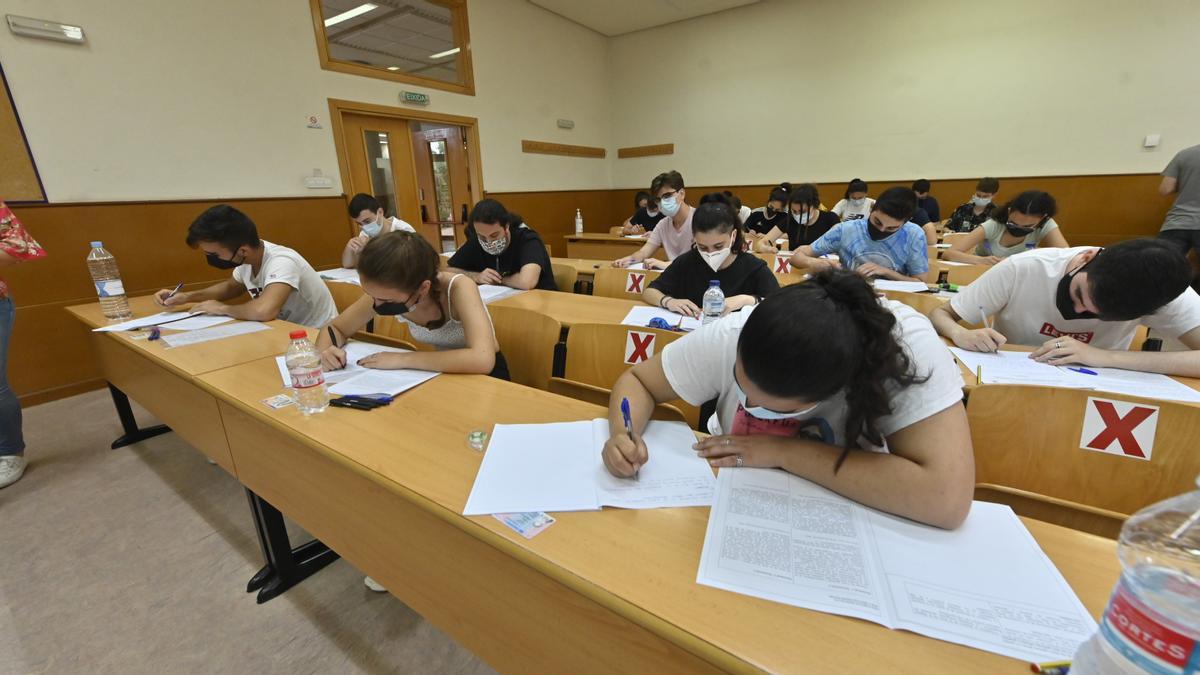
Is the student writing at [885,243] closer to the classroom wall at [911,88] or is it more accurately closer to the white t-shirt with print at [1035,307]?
the white t-shirt with print at [1035,307]

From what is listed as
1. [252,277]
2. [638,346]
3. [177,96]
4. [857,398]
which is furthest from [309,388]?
[177,96]

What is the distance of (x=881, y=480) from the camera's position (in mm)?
808

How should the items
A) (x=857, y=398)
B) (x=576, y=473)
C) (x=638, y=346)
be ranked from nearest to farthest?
(x=857, y=398)
(x=576, y=473)
(x=638, y=346)

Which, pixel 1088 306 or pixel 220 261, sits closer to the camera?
pixel 1088 306

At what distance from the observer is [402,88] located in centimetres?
495

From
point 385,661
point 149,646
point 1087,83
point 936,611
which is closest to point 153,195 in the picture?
point 149,646

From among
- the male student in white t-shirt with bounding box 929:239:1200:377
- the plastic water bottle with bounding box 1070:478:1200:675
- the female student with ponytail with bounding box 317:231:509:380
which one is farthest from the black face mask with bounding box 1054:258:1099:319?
the female student with ponytail with bounding box 317:231:509:380

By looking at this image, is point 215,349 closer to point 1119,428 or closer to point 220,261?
point 220,261

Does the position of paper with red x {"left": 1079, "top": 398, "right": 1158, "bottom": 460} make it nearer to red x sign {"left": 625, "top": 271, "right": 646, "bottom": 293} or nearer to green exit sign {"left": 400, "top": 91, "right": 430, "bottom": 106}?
red x sign {"left": 625, "top": 271, "right": 646, "bottom": 293}

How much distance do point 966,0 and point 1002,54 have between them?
2.42 ft

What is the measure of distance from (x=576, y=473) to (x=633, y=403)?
8.6 inches

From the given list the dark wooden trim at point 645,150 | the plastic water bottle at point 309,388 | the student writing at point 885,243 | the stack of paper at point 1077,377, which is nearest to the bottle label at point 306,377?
the plastic water bottle at point 309,388

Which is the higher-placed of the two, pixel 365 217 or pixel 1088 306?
pixel 365 217

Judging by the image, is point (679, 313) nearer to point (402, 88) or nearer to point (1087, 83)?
point (402, 88)
